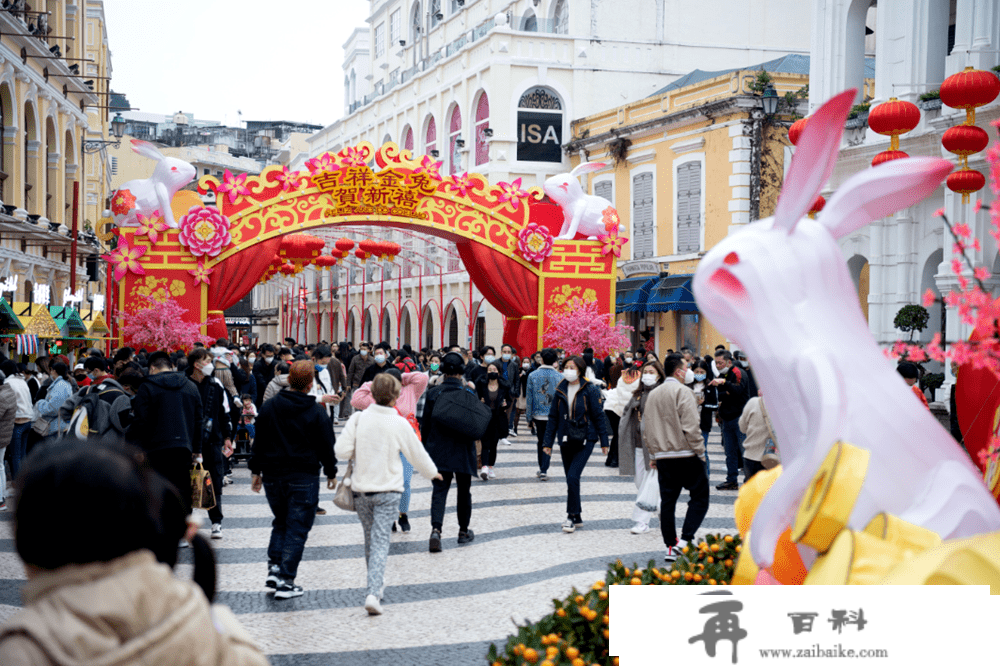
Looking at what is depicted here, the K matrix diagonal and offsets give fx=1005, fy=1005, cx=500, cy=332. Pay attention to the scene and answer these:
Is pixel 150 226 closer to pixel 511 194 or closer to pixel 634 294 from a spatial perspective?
pixel 511 194

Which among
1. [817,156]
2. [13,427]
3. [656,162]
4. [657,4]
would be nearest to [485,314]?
[656,162]

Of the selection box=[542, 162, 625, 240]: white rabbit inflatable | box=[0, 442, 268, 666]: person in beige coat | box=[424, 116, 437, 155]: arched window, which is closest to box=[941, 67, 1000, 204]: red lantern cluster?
box=[0, 442, 268, 666]: person in beige coat

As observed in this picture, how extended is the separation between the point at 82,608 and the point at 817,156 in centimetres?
248

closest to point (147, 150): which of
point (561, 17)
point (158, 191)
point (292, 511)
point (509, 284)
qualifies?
point (158, 191)

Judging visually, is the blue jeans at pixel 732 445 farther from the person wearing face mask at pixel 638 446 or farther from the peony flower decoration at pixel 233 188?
the peony flower decoration at pixel 233 188

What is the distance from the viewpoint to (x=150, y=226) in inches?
746

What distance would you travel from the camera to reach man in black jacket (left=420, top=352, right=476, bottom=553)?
862 cm

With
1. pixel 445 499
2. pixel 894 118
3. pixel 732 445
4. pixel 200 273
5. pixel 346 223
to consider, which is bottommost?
pixel 445 499

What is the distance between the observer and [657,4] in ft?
106

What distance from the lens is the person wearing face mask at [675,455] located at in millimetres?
7977

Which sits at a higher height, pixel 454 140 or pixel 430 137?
pixel 430 137

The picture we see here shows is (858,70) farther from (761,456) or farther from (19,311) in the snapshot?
(19,311)

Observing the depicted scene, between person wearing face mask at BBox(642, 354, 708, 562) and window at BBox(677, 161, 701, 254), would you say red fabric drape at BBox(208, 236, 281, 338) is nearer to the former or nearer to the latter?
window at BBox(677, 161, 701, 254)

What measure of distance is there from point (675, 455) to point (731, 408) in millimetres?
3537
